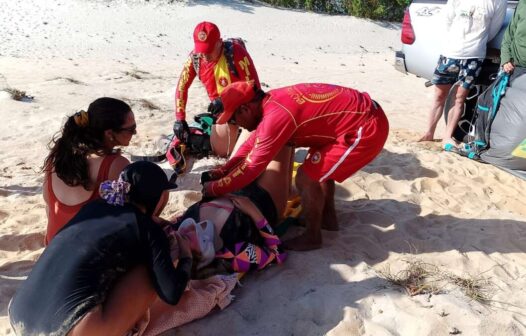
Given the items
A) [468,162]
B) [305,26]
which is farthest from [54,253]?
[305,26]

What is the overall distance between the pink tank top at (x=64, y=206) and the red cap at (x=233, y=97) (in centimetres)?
69

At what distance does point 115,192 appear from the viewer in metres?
2.30

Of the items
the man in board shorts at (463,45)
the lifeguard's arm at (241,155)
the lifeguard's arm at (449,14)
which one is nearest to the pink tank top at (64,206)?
the lifeguard's arm at (241,155)

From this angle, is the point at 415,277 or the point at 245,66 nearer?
the point at 415,277

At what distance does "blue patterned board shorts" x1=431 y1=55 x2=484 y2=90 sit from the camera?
5.29 metres

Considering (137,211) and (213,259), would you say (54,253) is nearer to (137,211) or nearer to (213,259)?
(137,211)

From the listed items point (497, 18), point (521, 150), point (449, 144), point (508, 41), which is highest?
point (497, 18)

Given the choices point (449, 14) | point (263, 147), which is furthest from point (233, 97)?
point (449, 14)

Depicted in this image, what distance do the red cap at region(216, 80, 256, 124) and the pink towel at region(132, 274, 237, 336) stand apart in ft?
3.17

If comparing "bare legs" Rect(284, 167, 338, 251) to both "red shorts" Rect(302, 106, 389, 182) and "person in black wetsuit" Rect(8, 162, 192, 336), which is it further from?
"person in black wetsuit" Rect(8, 162, 192, 336)

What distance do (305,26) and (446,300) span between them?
41.3 ft

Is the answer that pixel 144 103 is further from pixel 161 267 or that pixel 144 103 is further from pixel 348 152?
pixel 161 267

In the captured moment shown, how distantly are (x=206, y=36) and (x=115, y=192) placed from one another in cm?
216

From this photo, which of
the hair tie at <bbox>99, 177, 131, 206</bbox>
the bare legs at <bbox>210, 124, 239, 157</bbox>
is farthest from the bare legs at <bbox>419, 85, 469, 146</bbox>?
the hair tie at <bbox>99, 177, 131, 206</bbox>
